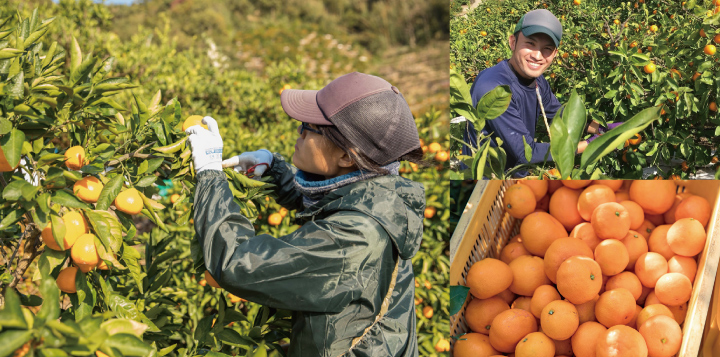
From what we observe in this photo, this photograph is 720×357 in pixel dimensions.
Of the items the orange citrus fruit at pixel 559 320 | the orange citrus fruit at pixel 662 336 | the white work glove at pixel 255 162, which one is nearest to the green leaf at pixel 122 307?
the white work glove at pixel 255 162

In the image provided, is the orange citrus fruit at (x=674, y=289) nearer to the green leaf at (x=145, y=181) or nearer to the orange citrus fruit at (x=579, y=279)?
the orange citrus fruit at (x=579, y=279)

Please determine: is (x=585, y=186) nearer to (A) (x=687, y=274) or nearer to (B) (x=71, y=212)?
(A) (x=687, y=274)

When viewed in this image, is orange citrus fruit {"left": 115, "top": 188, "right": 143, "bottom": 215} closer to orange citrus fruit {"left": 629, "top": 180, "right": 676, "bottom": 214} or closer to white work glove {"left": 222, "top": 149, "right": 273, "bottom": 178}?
white work glove {"left": 222, "top": 149, "right": 273, "bottom": 178}

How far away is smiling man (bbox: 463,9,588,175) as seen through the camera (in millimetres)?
1491

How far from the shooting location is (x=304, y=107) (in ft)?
4.10

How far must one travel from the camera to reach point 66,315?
108 centimetres

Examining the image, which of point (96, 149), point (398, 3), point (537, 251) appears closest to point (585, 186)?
point (537, 251)

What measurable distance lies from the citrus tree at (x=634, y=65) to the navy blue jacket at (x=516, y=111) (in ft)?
0.11

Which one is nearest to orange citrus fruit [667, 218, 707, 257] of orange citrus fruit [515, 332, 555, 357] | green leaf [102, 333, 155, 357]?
orange citrus fruit [515, 332, 555, 357]

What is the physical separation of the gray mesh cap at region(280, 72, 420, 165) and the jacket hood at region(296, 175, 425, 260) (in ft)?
0.26

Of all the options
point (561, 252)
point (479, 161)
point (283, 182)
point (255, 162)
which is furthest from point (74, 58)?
point (561, 252)

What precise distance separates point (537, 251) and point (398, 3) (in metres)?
9.23

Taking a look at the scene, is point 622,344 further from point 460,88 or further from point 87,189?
point 87,189

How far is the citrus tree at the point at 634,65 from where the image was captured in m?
1.52
